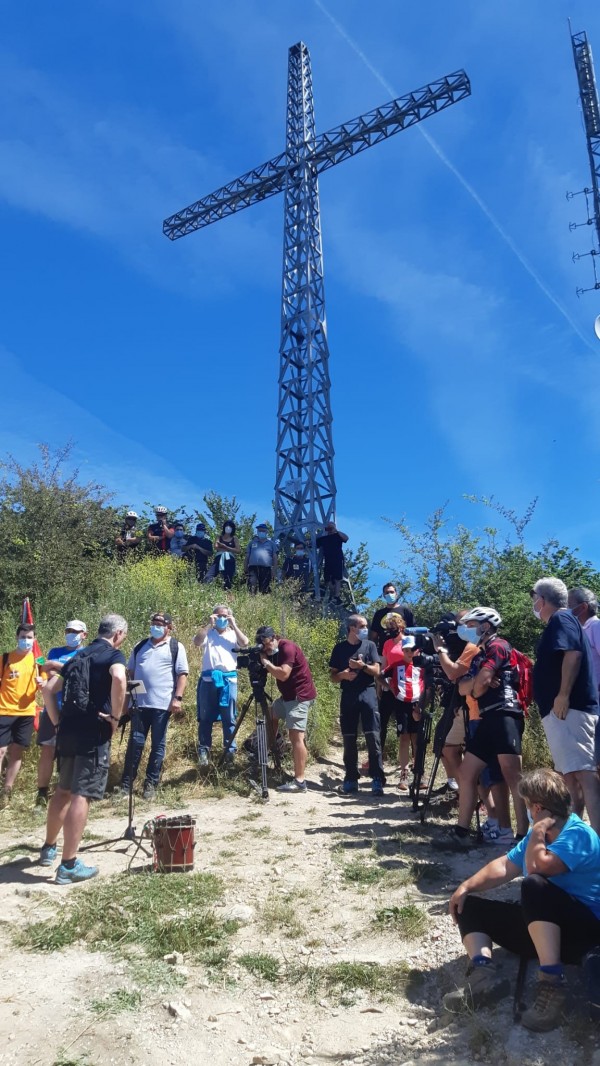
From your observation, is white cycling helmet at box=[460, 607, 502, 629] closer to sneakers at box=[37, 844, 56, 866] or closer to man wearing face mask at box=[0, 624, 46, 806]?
sneakers at box=[37, 844, 56, 866]

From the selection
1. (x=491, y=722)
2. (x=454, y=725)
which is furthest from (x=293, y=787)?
(x=491, y=722)

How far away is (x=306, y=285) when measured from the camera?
17.3 m

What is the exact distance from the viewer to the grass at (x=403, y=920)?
4.45m

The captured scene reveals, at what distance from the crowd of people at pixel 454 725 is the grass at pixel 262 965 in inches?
39.1

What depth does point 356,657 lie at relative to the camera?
805 centimetres

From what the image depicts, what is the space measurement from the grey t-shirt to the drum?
2.05 metres

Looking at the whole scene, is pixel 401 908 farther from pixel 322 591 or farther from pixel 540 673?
pixel 322 591

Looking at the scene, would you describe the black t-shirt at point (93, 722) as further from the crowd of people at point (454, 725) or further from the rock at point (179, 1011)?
the rock at point (179, 1011)

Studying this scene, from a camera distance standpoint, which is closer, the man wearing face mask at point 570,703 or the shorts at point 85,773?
the man wearing face mask at point 570,703

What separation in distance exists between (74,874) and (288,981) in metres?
1.94

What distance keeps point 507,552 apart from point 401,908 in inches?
380

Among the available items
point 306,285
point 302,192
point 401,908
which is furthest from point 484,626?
point 302,192

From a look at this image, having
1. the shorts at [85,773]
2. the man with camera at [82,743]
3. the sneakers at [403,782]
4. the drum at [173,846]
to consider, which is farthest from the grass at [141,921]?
the sneakers at [403,782]

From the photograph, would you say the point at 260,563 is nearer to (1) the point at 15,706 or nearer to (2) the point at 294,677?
(2) the point at 294,677
